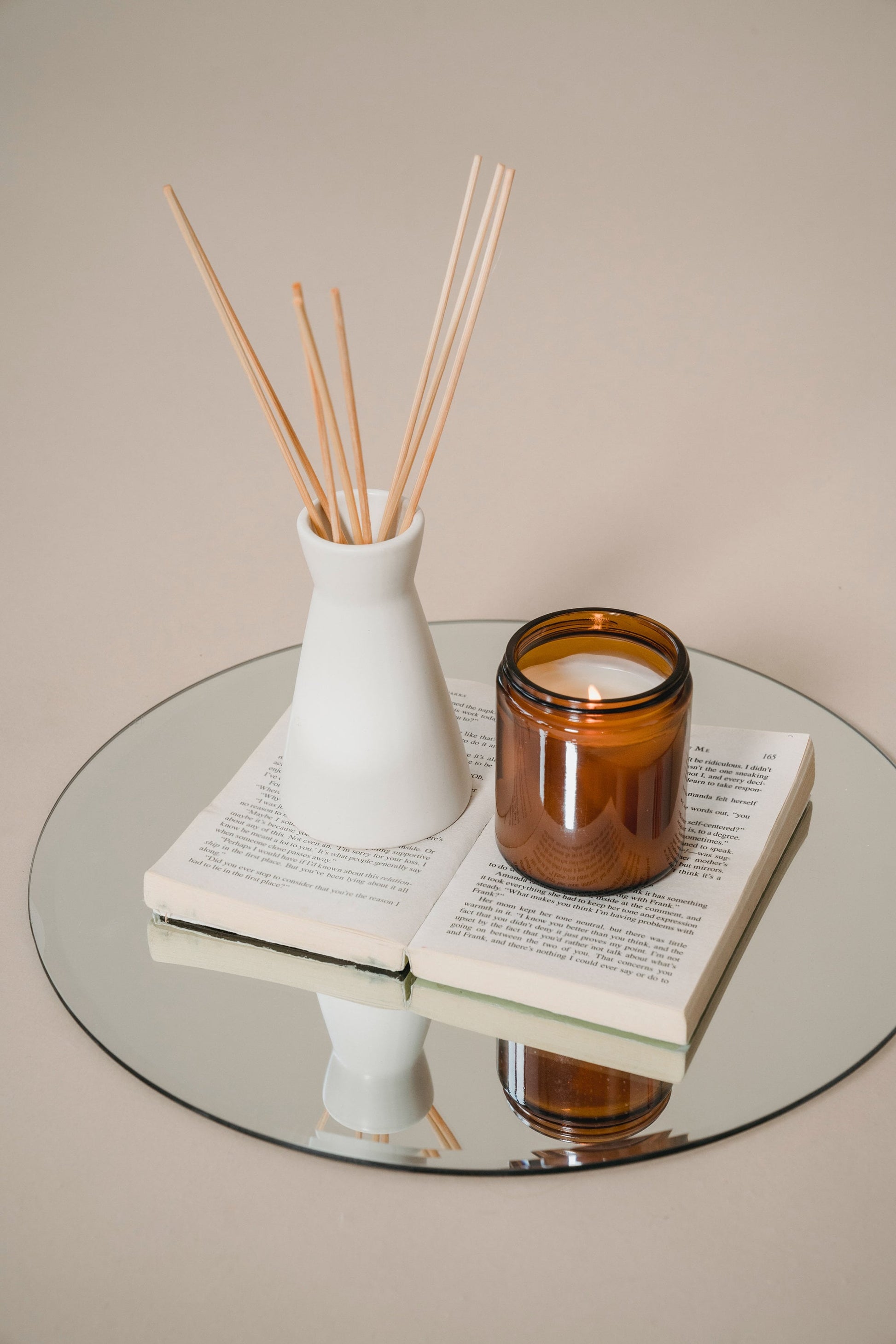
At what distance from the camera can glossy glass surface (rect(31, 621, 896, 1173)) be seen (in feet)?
1.92

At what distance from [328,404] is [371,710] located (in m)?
0.16

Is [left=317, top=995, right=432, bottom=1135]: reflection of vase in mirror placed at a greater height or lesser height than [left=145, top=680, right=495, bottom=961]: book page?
lesser

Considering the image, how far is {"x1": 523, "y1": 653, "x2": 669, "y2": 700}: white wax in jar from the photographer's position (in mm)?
640

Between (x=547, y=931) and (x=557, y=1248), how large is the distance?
5.2 inches

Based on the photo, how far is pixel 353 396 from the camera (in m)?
0.60

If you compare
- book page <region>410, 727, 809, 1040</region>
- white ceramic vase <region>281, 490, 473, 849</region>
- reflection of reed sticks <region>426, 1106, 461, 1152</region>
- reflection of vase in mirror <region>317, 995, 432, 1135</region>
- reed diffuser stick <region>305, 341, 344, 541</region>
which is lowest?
reflection of reed sticks <region>426, 1106, 461, 1152</region>

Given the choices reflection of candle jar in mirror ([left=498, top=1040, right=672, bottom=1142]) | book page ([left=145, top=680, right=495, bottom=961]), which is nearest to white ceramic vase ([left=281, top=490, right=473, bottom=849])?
book page ([left=145, top=680, right=495, bottom=961])

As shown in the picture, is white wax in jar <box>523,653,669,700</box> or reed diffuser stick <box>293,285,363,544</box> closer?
reed diffuser stick <box>293,285,363,544</box>

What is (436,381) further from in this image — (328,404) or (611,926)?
(611,926)

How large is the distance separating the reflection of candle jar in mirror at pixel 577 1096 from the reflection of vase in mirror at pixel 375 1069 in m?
0.04

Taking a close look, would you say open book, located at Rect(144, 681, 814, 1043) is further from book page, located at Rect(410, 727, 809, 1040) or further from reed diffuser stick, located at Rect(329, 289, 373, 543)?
reed diffuser stick, located at Rect(329, 289, 373, 543)

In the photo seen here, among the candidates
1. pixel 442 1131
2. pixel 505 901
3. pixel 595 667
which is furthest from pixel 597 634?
pixel 442 1131

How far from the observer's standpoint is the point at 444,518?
1.20 metres

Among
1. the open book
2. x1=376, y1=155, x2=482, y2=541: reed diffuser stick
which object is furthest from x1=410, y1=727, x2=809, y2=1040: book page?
x1=376, y1=155, x2=482, y2=541: reed diffuser stick
